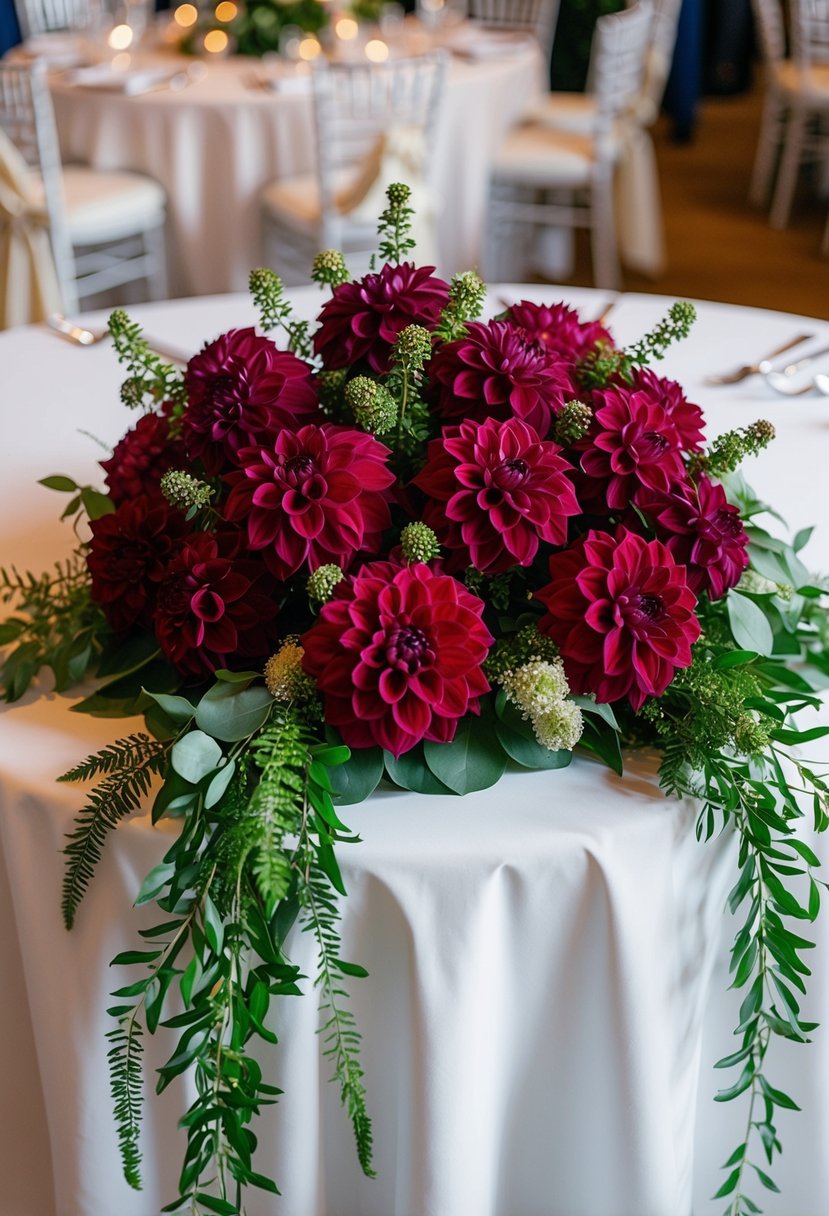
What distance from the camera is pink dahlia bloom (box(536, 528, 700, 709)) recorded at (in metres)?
0.82

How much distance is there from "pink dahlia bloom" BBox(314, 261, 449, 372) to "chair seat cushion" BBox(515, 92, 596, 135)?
12.6 feet

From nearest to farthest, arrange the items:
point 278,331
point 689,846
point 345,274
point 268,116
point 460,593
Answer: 1. point 460,593
2. point 689,846
3. point 345,274
4. point 278,331
5. point 268,116

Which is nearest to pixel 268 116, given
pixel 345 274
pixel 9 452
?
pixel 9 452

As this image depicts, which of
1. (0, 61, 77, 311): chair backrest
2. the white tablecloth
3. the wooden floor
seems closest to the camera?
(0, 61, 77, 311): chair backrest

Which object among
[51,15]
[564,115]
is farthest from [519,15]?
[51,15]

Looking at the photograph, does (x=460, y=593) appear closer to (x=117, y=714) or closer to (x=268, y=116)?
(x=117, y=714)

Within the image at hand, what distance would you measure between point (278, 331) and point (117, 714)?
3.43 feet

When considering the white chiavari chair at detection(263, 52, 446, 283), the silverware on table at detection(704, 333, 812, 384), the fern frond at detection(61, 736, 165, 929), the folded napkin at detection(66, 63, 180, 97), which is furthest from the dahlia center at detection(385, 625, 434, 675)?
the folded napkin at detection(66, 63, 180, 97)

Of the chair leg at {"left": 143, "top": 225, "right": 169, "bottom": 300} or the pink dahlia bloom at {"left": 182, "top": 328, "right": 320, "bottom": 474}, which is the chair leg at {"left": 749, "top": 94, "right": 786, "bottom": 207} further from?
the pink dahlia bloom at {"left": 182, "top": 328, "right": 320, "bottom": 474}

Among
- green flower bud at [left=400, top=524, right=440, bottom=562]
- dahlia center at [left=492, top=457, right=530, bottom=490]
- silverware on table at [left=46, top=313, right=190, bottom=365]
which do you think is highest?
dahlia center at [left=492, top=457, right=530, bottom=490]

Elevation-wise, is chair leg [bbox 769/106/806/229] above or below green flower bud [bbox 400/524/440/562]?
below

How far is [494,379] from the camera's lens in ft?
3.02

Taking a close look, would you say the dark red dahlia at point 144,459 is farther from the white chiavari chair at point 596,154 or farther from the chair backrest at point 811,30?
the chair backrest at point 811,30

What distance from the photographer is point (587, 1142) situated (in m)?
1.00
